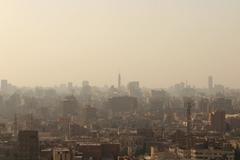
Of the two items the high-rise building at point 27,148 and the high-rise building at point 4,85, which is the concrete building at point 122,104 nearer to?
the high-rise building at point 4,85

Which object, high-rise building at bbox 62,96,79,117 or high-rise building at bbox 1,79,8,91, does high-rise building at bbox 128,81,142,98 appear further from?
high-rise building at bbox 62,96,79,117

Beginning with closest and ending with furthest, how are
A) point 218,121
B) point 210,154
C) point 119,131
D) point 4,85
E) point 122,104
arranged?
point 210,154
point 119,131
point 218,121
point 122,104
point 4,85

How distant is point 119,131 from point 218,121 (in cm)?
546

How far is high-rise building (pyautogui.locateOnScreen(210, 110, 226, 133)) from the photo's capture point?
35.9 meters

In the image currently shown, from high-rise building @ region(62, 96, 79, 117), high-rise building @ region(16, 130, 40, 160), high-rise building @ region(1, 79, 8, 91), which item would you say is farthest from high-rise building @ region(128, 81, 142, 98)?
high-rise building @ region(16, 130, 40, 160)

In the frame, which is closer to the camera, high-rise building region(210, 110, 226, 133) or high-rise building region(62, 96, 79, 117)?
high-rise building region(210, 110, 226, 133)

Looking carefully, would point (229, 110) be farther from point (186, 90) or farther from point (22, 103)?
point (186, 90)

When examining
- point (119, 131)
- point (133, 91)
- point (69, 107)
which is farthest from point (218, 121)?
point (133, 91)

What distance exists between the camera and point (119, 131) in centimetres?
3425

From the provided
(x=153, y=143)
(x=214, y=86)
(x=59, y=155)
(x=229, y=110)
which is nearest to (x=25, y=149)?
(x=59, y=155)

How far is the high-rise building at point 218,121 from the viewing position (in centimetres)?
3591

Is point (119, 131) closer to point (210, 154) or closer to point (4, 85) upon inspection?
point (210, 154)

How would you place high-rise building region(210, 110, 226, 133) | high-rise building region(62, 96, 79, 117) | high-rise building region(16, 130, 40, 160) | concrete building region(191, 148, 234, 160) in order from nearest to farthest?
high-rise building region(16, 130, 40, 160), concrete building region(191, 148, 234, 160), high-rise building region(210, 110, 226, 133), high-rise building region(62, 96, 79, 117)

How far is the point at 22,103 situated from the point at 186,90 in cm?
3222
